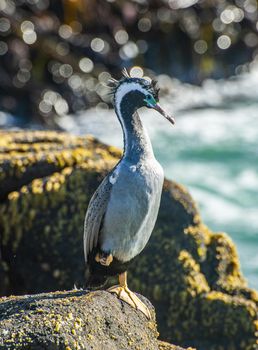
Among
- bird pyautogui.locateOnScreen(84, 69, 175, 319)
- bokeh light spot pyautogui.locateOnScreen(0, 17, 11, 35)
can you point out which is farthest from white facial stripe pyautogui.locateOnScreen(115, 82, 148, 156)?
bokeh light spot pyautogui.locateOnScreen(0, 17, 11, 35)

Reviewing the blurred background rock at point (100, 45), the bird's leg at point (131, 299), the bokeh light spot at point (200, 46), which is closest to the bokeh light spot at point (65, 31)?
the blurred background rock at point (100, 45)

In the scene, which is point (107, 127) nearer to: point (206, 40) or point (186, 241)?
point (206, 40)

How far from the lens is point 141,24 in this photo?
15977mm

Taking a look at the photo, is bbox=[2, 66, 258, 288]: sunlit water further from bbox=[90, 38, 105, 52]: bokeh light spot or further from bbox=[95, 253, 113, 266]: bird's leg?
bbox=[95, 253, 113, 266]: bird's leg

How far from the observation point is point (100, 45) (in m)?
15.4

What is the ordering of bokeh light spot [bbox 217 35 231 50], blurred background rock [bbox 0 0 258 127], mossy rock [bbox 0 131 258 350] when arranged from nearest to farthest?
1. mossy rock [bbox 0 131 258 350]
2. blurred background rock [bbox 0 0 258 127]
3. bokeh light spot [bbox 217 35 231 50]

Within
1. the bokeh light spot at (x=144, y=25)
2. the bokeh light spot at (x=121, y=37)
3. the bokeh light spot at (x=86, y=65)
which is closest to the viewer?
the bokeh light spot at (x=86, y=65)

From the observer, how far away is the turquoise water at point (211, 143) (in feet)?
42.4

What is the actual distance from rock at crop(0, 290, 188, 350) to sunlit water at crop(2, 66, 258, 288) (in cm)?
643

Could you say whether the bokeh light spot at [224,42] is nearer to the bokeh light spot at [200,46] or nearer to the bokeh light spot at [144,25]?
the bokeh light spot at [200,46]

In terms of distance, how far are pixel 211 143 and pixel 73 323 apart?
31.6 feet

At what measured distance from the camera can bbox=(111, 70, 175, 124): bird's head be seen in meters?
6.00

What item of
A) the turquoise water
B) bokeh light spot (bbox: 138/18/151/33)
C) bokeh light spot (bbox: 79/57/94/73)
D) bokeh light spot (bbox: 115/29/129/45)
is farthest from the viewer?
bokeh light spot (bbox: 138/18/151/33)

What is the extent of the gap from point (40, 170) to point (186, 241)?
1286 millimetres
